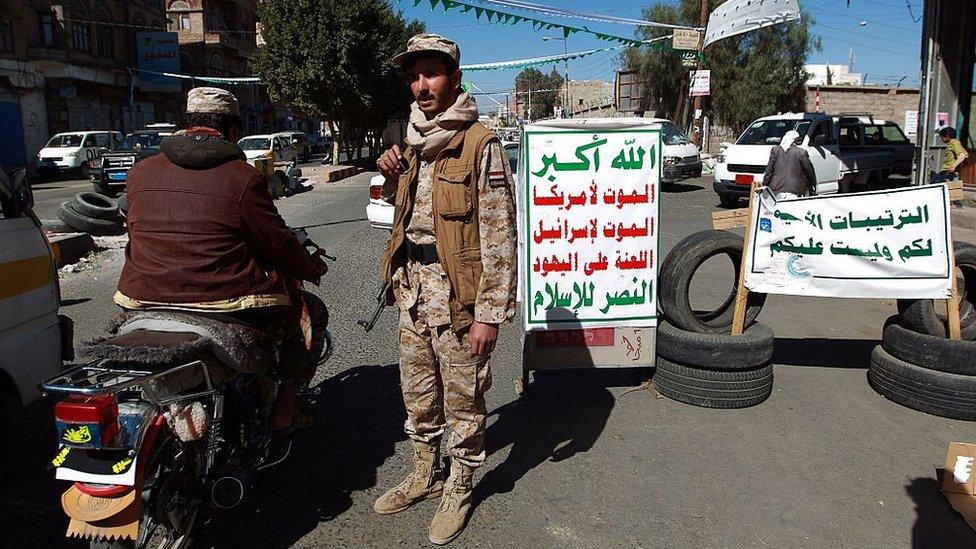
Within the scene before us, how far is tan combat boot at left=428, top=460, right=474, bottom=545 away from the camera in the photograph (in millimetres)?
3021

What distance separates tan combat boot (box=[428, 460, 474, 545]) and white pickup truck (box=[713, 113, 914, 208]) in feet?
40.8

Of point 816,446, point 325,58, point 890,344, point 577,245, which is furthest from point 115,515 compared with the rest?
point 325,58

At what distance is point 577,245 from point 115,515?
3.01 meters

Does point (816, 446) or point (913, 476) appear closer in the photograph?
point (913, 476)

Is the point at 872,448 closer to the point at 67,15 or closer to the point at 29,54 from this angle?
the point at 29,54

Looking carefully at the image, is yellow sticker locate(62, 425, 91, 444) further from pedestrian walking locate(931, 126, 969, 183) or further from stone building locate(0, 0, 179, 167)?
stone building locate(0, 0, 179, 167)

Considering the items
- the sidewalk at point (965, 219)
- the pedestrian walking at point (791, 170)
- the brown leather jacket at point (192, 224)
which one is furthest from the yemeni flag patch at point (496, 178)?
the sidewalk at point (965, 219)

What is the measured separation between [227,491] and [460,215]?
1.50 metres

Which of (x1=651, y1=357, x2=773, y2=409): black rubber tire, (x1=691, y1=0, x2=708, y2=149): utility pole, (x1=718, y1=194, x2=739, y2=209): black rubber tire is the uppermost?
(x1=691, y1=0, x2=708, y2=149): utility pole

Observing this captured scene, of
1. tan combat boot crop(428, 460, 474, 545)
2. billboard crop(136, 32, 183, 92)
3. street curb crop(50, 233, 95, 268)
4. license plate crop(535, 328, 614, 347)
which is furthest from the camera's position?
billboard crop(136, 32, 183, 92)

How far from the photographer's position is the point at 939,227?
14.5 feet

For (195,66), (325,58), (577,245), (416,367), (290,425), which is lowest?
(290,425)

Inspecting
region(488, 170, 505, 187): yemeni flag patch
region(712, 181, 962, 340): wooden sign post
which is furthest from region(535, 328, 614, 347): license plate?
region(488, 170, 505, 187): yemeni flag patch

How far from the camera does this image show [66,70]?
109ft
